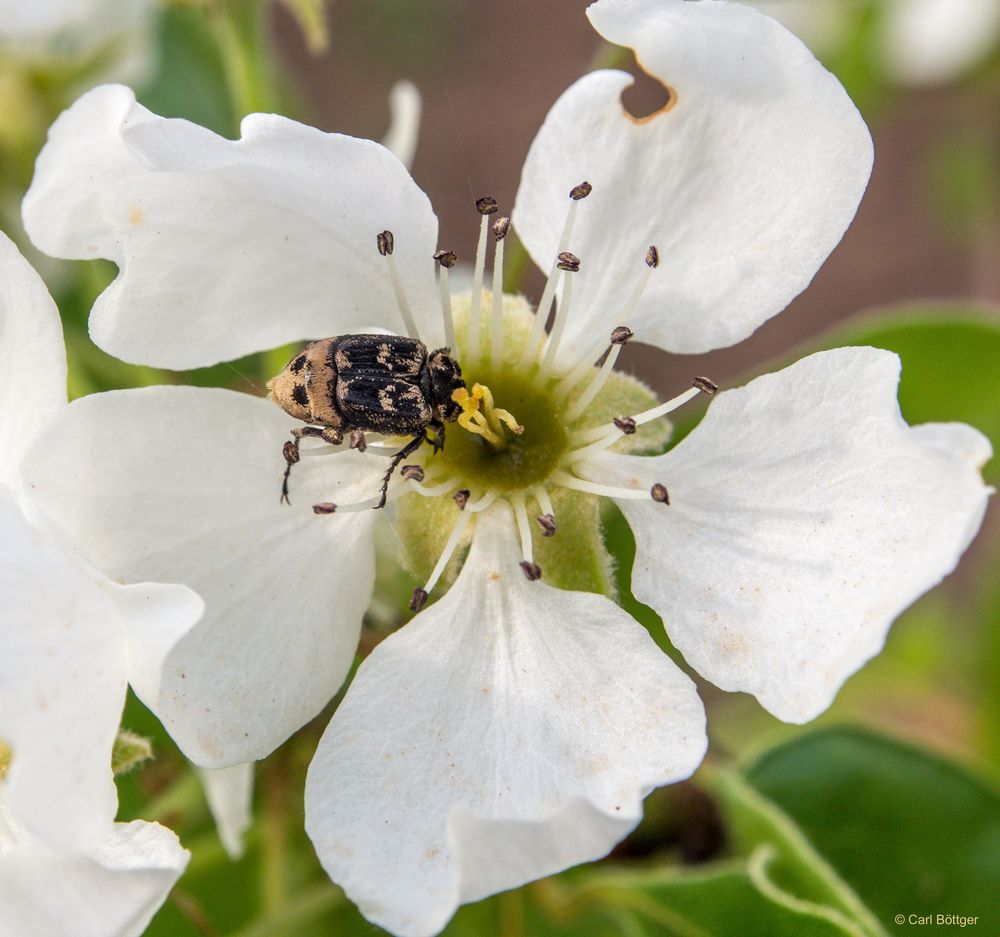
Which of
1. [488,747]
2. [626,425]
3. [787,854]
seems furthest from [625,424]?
[787,854]

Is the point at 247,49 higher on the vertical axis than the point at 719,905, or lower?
higher

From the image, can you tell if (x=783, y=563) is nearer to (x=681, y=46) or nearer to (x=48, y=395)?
(x=681, y=46)

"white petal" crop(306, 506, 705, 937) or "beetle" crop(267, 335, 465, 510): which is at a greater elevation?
"beetle" crop(267, 335, 465, 510)

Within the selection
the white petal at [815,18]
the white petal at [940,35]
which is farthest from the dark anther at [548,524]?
the white petal at [940,35]

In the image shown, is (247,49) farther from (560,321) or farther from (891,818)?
(891,818)

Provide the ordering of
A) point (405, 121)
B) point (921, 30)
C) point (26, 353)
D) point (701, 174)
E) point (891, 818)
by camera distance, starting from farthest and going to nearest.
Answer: point (921, 30), point (405, 121), point (891, 818), point (701, 174), point (26, 353)

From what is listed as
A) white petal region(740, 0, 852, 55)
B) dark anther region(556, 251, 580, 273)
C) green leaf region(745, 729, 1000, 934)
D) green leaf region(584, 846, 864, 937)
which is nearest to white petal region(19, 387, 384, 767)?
dark anther region(556, 251, 580, 273)

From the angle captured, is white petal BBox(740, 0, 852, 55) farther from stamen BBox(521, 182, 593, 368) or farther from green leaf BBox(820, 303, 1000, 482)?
stamen BBox(521, 182, 593, 368)
